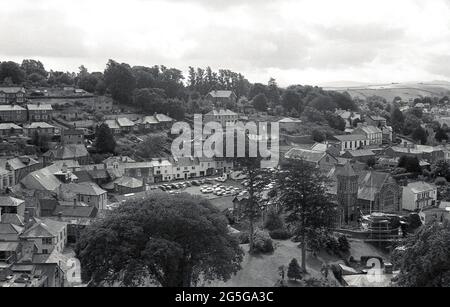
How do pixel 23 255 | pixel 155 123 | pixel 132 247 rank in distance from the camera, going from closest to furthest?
pixel 132 247
pixel 23 255
pixel 155 123

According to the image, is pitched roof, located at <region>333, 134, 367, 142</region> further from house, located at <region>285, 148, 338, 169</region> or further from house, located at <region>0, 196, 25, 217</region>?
house, located at <region>0, 196, 25, 217</region>

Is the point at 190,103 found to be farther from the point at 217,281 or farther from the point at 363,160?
the point at 217,281

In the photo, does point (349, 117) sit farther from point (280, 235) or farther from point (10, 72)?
point (280, 235)

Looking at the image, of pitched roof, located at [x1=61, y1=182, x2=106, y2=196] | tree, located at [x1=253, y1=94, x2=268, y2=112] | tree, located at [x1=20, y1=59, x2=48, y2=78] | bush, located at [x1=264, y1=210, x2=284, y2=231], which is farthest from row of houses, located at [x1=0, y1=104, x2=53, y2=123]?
bush, located at [x1=264, y1=210, x2=284, y2=231]

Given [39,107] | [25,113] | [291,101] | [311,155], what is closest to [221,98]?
[291,101]
